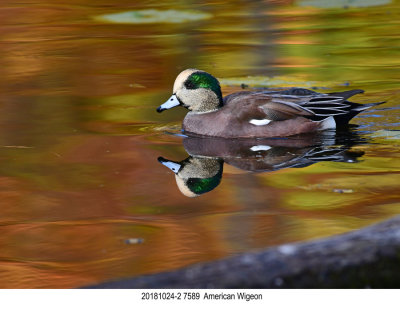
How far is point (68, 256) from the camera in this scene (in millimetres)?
4945

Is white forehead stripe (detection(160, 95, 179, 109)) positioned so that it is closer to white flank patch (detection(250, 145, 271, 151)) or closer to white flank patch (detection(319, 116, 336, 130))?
white flank patch (detection(250, 145, 271, 151))

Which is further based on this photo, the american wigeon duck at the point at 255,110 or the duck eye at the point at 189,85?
the duck eye at the point at 189,85

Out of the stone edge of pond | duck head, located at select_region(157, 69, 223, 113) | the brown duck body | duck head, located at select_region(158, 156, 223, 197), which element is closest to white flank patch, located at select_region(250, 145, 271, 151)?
the brown duck body

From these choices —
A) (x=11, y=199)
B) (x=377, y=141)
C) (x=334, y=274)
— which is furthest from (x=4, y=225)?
(x=377, y=141)

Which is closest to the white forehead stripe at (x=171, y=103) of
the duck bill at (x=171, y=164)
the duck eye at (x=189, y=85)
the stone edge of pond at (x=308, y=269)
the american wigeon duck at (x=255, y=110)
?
the american wigeon duck at (x=255, y=110)

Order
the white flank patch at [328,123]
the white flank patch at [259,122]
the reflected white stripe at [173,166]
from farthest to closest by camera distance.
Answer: the white flank patch at [328,123], the white flank patch at [259,122], the reflected white stripe at [173,166]

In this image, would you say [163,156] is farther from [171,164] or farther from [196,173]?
[196,173]

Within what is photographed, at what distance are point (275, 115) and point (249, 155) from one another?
0.77 meters

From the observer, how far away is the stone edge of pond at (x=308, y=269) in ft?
10.7

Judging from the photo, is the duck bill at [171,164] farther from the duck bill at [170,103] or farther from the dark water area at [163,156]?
the duck bill at [170,103]

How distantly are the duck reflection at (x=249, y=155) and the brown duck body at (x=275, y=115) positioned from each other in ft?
0.30

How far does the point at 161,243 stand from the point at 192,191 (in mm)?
1194

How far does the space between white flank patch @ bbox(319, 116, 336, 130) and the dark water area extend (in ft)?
0.31

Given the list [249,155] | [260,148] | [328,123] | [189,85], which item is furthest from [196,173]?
[328,123]
